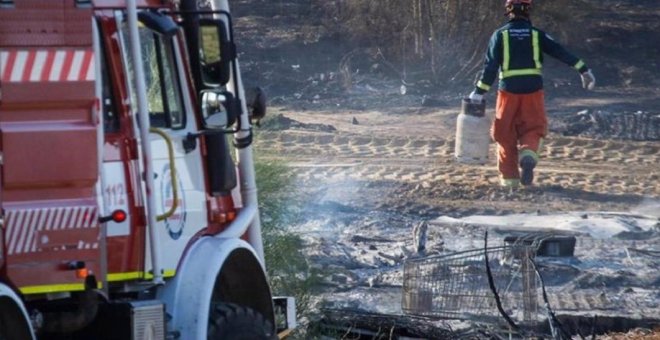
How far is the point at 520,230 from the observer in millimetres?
12117

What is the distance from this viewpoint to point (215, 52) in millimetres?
5980

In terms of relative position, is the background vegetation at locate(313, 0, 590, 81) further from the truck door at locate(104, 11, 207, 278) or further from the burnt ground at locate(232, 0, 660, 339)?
the truck door at locate(104, 11, 207, 278)

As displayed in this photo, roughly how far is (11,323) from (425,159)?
1224cm

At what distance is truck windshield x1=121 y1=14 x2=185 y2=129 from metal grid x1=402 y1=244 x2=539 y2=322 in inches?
135

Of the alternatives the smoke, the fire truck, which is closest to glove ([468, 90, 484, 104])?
the smoke

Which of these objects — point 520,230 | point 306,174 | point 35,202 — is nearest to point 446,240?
point 520,230

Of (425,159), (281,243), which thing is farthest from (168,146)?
(425,159)

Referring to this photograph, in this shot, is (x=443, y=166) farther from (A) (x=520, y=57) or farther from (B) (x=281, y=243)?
(B) (x=281, y=243)

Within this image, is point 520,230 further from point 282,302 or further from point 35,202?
point 35,202

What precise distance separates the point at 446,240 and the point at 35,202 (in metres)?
7.13

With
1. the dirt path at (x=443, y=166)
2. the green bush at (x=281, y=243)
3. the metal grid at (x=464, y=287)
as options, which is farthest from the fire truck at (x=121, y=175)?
the dirt path at (x=443, y=166)

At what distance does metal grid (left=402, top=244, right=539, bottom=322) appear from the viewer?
30.4 feet

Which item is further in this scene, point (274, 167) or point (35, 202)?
point (274, 167)

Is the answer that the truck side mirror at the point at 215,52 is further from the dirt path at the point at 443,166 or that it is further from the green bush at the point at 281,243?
the dirt path at the point at 443,166
